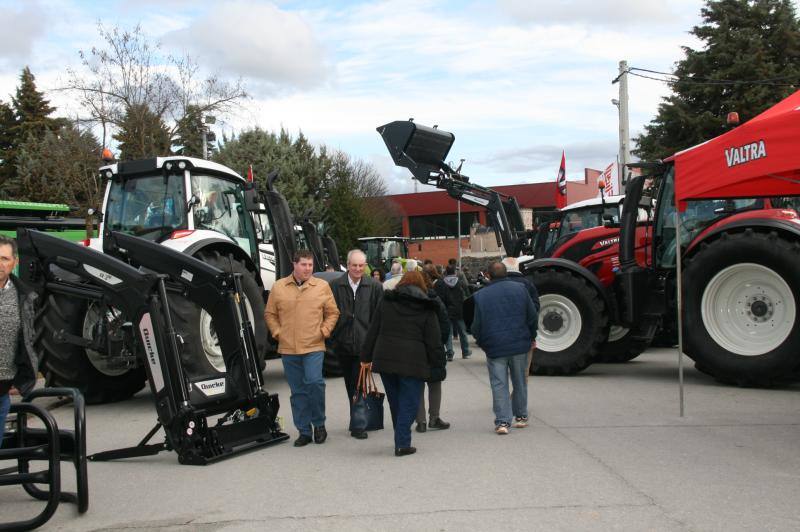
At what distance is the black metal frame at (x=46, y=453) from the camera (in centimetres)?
521

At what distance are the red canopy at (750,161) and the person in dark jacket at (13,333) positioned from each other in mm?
5924

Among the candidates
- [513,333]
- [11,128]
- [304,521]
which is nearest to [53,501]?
[304,521]

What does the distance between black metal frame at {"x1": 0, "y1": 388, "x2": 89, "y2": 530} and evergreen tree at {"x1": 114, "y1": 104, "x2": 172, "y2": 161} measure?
64.0 ft

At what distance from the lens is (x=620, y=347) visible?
13586 millimetres

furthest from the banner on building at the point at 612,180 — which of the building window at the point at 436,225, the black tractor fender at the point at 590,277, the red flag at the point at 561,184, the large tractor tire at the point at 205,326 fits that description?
the building window at the point at 436,225

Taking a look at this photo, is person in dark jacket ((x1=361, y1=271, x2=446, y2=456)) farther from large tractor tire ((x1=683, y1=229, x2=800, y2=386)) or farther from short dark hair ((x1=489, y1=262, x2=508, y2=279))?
large tractor tire ((x1=683, y1=229, x2=800, y2=386))

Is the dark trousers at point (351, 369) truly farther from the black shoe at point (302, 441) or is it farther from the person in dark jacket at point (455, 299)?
the person in dark jacket at point (455, 299)

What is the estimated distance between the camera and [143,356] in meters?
6.79

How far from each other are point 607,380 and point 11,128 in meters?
42.7

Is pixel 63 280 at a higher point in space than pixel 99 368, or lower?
higher

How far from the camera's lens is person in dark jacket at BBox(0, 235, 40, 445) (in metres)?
5.23

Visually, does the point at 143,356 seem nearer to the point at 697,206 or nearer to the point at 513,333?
the point at 513,333

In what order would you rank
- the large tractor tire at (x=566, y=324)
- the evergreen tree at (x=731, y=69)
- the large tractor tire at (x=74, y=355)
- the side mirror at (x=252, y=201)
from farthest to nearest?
the evergreen tree at (x=731, y=69), the large tractor tire at (x=566, y=324), the side mirror at (x=252, y=201), the large tractor tire at (x=74, y=355)

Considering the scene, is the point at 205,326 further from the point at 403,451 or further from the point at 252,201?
the point at 403,451
